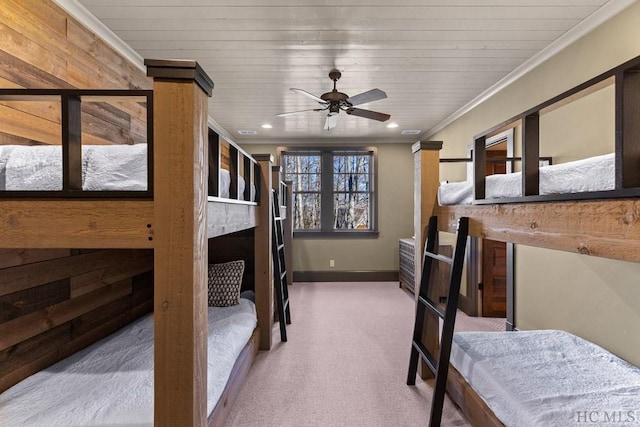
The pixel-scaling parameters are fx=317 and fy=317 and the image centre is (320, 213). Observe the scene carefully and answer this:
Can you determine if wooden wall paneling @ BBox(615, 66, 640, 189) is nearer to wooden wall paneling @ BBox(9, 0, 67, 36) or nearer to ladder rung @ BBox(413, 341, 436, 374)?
ladder rung @ BBox(413, 341, 436, 374)

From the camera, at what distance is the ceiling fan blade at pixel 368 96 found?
2.72 metres

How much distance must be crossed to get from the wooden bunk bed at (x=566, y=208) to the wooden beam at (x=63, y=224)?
4.78ft

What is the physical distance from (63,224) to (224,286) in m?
1.82

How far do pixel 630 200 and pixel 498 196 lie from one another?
0.67 m

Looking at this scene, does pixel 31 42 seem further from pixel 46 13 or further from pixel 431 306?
pixel 431 306

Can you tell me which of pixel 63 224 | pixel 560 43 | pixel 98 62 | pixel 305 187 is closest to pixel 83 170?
pixel 63 224

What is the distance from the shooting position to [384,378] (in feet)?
7.64

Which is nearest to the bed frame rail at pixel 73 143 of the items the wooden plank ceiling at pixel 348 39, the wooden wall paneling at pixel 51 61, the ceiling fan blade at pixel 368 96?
the wooden wall paneling at pixel 51 61

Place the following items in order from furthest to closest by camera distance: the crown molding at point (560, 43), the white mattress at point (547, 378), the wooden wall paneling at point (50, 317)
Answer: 1. the crown molding at point (560, 43)
2. the wooden wall paneling at point (50, 317)
3. the white mattress at point (547, 378)

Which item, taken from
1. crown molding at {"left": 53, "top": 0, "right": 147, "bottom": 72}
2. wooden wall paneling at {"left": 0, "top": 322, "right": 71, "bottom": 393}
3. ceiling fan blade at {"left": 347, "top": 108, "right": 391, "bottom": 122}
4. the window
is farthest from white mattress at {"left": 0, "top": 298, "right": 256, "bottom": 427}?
the window

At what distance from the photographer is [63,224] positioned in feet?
3.42

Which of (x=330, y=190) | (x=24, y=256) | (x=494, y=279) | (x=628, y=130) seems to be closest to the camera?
(x=628, y=130)

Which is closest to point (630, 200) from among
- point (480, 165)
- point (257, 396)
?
point (480, 165)

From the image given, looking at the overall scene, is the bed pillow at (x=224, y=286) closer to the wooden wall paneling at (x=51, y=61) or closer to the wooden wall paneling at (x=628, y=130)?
the wooden wall paneling at (x=51, y=61)
